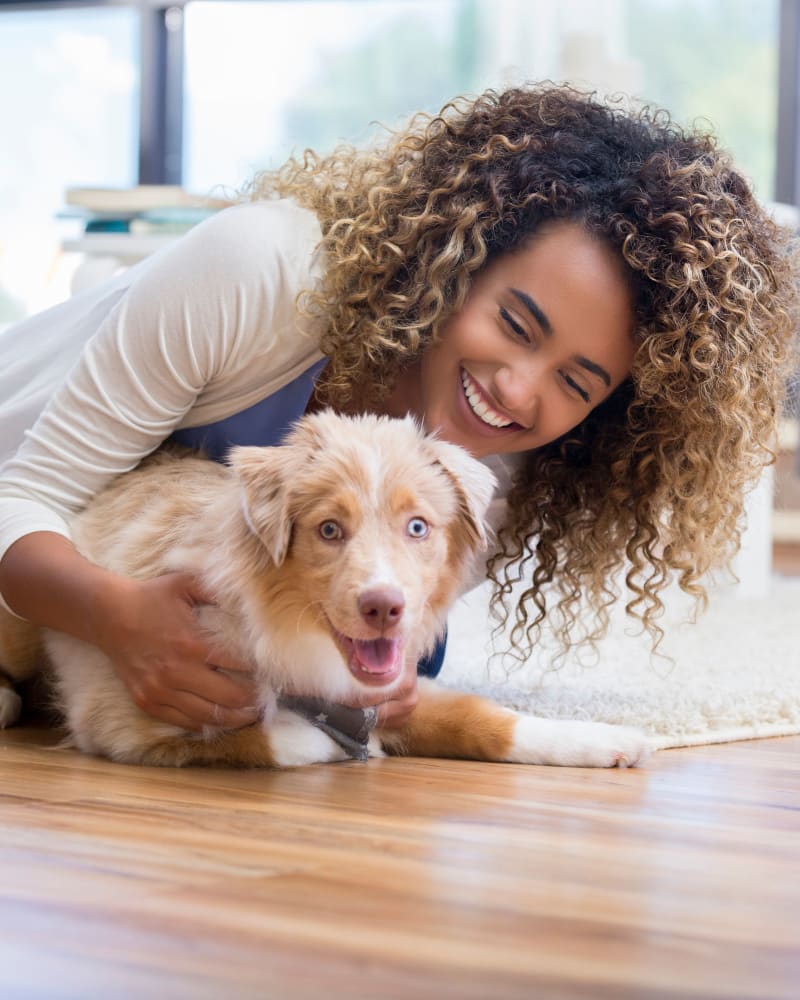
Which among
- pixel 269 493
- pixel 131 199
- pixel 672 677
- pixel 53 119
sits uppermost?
pixel 53 119

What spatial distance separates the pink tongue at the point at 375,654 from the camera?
5.59ft

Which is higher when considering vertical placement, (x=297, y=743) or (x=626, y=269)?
(x=626, y=269)

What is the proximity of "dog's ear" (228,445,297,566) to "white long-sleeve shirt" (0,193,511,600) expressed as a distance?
13.8 inches

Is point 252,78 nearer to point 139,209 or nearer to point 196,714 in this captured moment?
point 139,209

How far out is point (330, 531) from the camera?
1.72 meters

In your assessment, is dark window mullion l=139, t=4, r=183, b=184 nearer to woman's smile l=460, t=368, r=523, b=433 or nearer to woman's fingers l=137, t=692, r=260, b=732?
woman's smile l=460, t=368, r=523, b=433

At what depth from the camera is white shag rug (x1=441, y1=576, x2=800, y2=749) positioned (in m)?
2.23

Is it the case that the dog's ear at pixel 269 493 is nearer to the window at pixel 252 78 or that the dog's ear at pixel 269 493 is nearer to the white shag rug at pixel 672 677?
the white shag rug at pixel 672 677

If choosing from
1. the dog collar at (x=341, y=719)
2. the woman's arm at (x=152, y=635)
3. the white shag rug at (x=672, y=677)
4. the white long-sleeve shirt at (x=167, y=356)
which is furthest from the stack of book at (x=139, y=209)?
the dog collar at (x=341, y=719)

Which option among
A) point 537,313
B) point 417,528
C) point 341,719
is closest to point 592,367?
point 537,313

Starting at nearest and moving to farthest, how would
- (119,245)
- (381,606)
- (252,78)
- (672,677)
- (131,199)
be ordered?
(381,606) < (672,677) < (119,245) < (131,199) < (252,78)

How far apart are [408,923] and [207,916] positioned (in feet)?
0.60

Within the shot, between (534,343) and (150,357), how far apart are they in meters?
0.65

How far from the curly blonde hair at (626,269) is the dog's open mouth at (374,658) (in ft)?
2.01
